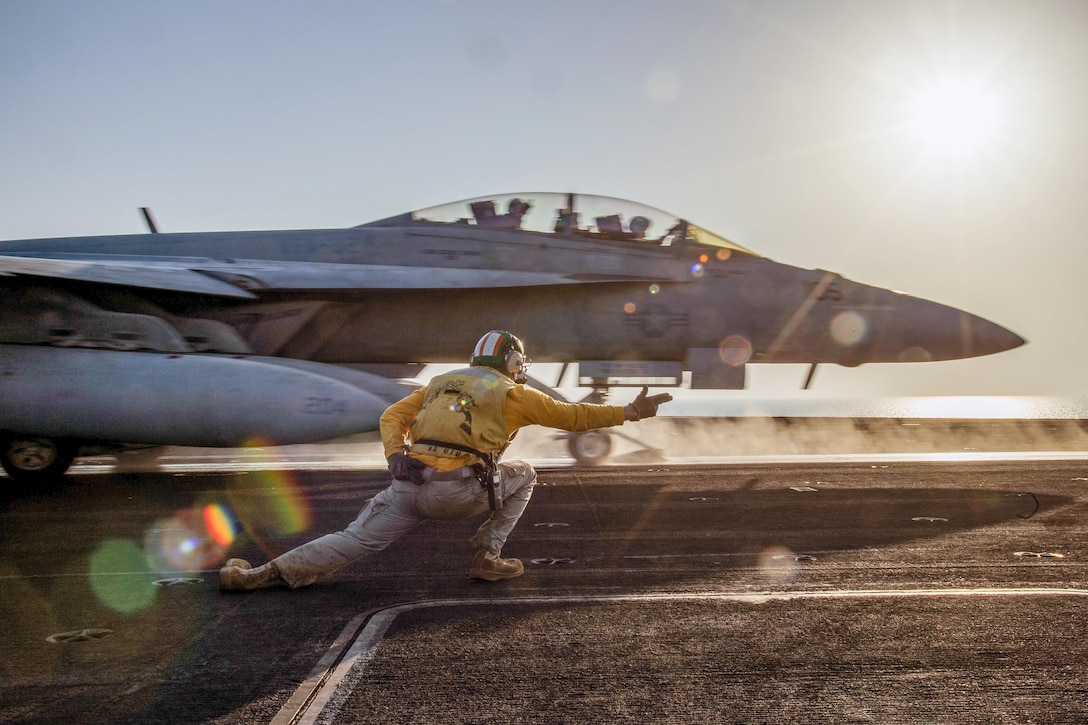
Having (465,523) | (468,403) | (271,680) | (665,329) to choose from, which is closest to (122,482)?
(465,523)

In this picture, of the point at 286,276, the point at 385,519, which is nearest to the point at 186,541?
the point at 385,519

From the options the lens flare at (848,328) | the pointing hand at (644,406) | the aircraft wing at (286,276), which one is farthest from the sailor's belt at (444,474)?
the lens flare at (848,328)

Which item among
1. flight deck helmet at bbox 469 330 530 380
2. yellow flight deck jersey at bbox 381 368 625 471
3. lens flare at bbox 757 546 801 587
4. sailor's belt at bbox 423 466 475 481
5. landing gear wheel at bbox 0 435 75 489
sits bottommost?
landing gear wheel at bbox 0 435 75 489

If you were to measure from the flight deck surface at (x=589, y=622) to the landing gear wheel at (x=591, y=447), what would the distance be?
497 centimetres

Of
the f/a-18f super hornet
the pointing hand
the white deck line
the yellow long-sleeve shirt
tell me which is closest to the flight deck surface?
the white deck line

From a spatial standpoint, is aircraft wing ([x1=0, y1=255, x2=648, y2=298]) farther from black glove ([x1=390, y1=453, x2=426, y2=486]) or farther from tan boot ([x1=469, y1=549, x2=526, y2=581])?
black glove ([x1=390, y1=453, x2=426, y2=486])

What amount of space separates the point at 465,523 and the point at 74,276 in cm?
608

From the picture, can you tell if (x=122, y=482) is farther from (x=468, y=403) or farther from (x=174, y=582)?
(x=468, y=403)

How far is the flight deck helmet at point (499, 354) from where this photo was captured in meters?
5.63

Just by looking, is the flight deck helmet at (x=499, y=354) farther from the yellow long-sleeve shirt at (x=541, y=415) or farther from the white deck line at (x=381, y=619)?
the white deck line at (x=381, y=619)

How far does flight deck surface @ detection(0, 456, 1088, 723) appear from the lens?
11.6 feet

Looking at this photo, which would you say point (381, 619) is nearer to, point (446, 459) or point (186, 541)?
point (446, 459)

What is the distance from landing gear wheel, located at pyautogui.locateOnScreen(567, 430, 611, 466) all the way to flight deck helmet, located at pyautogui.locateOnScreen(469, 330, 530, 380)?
822cm

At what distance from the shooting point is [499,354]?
18.5 ft
